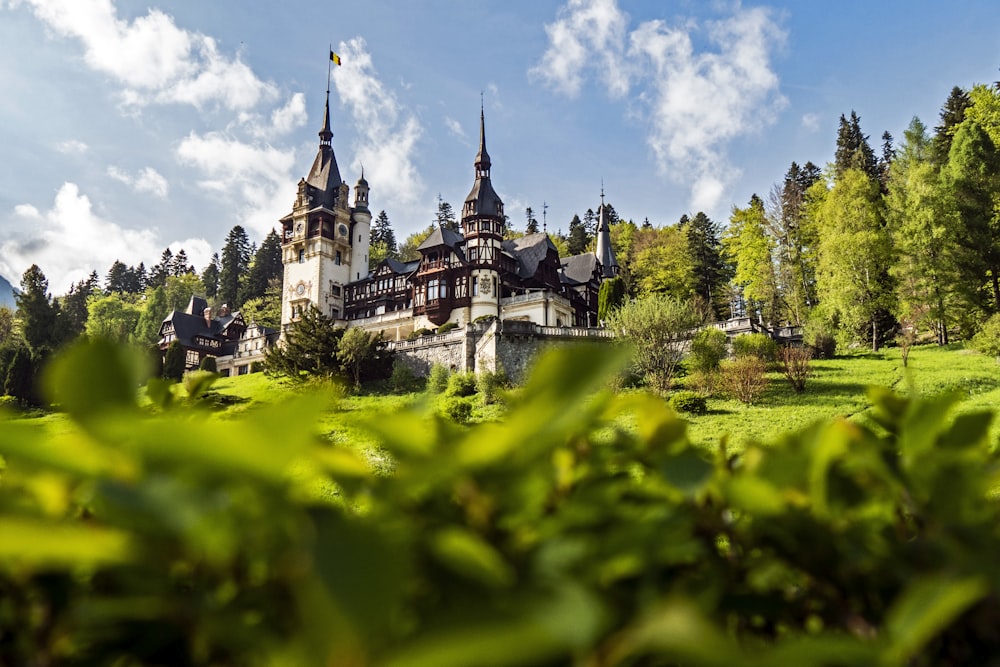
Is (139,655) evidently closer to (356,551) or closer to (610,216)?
(356,551)

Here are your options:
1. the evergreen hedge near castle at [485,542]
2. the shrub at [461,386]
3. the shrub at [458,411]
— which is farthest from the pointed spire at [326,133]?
the evergreen hedge near castle at [485,542]

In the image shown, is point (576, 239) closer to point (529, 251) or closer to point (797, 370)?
point (529, 251)

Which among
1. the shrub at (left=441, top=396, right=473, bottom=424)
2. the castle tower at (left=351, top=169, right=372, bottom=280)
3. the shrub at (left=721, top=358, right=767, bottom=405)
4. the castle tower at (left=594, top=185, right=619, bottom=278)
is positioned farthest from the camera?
the castle tower at (left=351, top=169, right=372, bottom=280)

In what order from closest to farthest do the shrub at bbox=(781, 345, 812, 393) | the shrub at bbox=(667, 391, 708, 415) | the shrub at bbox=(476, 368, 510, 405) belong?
the shrub at bbox=(667, 391, 708, 415)
the shrub at bbox=(781, 345, 812, 393)
the shrub at bbox=(476, 368, 510, 405)

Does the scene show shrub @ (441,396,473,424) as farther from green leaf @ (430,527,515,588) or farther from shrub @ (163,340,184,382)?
shrub @ (163,340,184,382)

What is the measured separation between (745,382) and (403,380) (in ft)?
53.8

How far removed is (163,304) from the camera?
64.8 meters

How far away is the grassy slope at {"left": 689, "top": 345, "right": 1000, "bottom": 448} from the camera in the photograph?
15.0 metres

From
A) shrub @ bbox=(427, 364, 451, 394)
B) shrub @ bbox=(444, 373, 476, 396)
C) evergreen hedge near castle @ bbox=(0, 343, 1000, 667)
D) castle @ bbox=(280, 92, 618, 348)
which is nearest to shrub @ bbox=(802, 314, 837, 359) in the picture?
castle @ bbox=(280, 92, 618, 348)

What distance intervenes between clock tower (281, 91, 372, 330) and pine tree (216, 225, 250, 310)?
57.2ft

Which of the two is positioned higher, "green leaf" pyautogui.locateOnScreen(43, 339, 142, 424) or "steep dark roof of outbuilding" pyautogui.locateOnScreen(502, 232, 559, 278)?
"steep dark roof of outbuilding" pyautogui.locateOnScreen(502, 232, 559, 278)

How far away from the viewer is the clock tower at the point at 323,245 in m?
44.3

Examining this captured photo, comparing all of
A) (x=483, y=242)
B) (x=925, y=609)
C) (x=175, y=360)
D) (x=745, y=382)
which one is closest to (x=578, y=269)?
(x=483, y=242)

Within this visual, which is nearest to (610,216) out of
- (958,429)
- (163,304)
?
(163,304)
